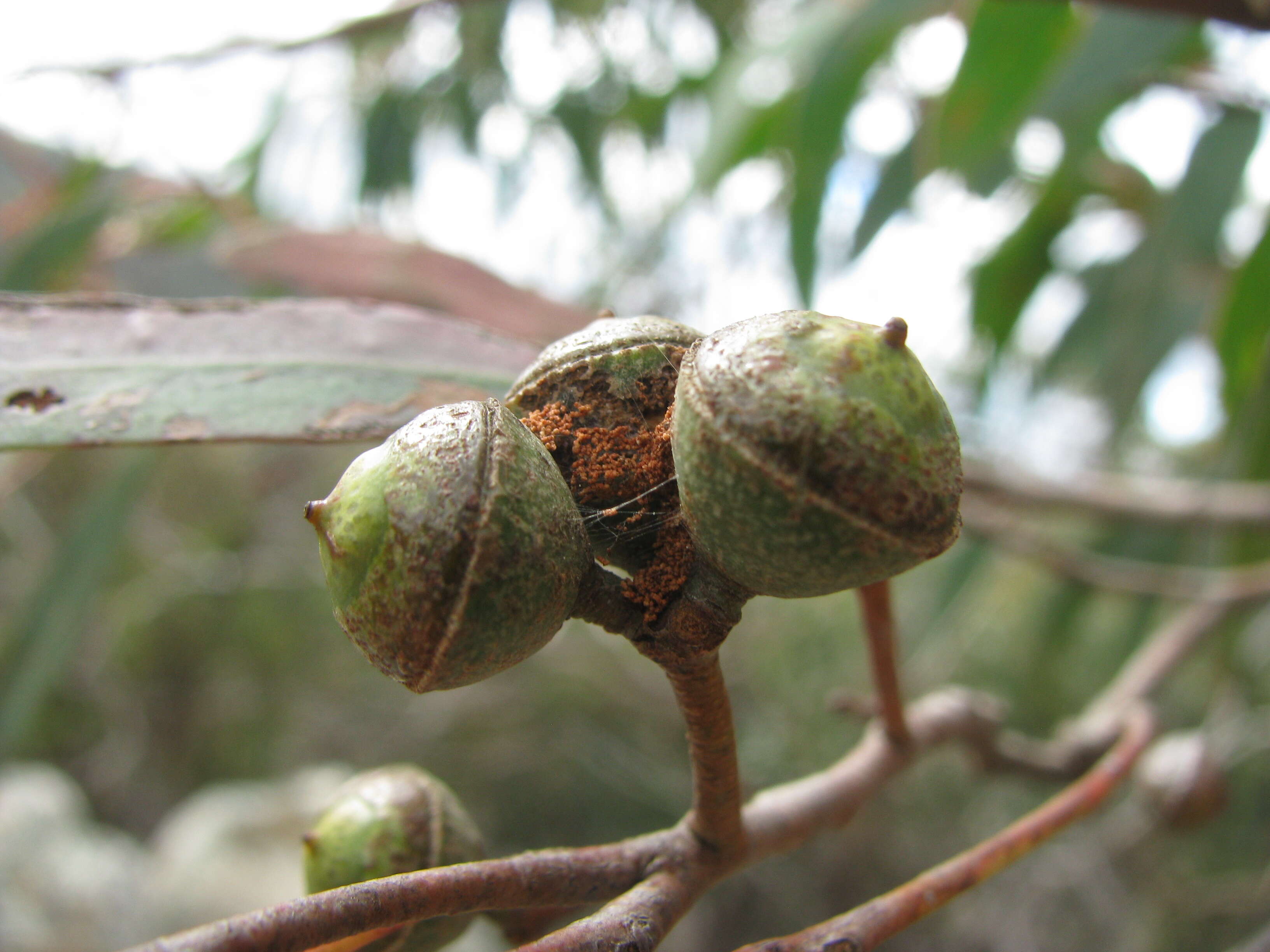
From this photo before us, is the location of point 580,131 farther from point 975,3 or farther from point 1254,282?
point 1254,282

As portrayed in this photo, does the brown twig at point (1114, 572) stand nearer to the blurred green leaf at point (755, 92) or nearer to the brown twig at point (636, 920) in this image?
the blurred green leaf at point (755, 92)

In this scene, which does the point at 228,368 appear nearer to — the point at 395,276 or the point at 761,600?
the point at 395,276

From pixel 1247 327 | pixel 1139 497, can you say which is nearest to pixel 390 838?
pixel 1247 327

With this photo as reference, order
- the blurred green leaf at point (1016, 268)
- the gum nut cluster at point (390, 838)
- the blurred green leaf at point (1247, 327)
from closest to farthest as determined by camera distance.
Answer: the gum nut cluster at point (390, 838), the blurred green leaf at point (1247, 327), the blurred green leaf at point (1016, 268)

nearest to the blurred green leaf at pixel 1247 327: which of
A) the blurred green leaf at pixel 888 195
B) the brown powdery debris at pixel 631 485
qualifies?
the blurred green leaf at pixel 888 195

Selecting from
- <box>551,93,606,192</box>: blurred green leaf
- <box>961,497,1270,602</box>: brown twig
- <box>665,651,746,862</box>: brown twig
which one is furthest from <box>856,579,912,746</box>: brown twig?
<box>551,93,606,192</box>: blurred green leaf

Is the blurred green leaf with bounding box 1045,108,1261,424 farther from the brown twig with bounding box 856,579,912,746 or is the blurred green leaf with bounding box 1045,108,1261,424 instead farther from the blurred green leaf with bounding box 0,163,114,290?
the blurred green leaf with bounding box 0,163,114,290
